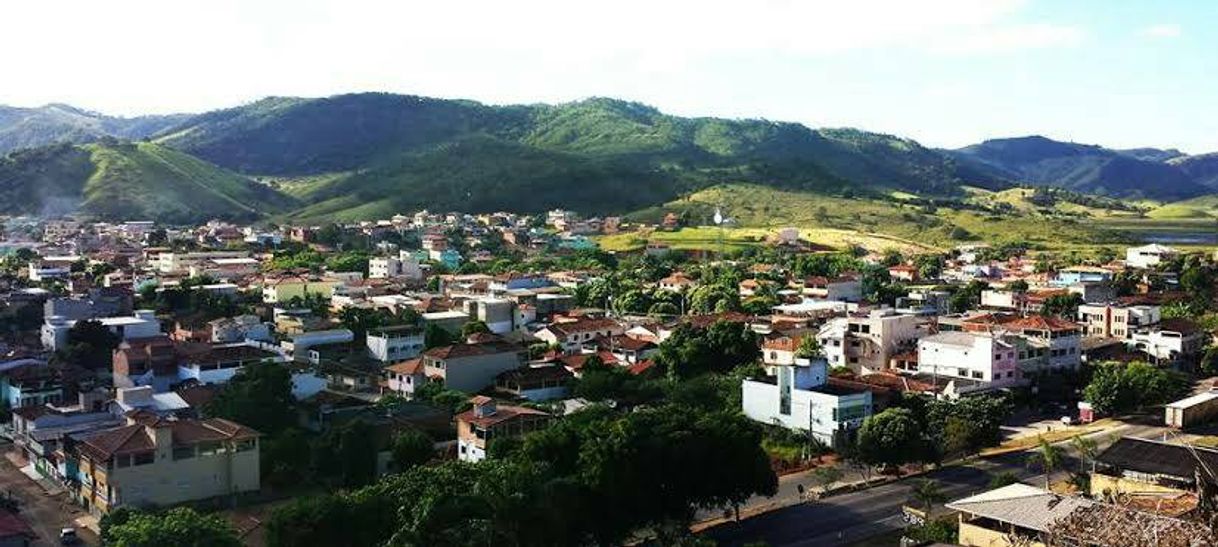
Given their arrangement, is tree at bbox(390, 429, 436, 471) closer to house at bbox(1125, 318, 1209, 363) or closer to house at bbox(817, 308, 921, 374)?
house at bbox(817, 308, 921, 374)

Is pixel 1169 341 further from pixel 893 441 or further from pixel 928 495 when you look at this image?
pixel 928 495

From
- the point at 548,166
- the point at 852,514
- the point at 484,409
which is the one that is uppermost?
the point at 548,166

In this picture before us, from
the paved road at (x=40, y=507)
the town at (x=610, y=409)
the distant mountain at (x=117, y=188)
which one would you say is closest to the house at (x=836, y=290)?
the town at (x=610, y=409)

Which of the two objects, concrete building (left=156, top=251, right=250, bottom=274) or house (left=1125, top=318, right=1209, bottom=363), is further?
concrete building (left=156, top=251, right=250, bottom=274)

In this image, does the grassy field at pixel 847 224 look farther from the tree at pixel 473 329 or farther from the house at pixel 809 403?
the house at pixel 809 403

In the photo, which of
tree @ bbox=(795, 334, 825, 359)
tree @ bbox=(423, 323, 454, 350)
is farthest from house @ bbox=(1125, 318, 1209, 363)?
tree @ bbox=(423, 323, 454, 350)

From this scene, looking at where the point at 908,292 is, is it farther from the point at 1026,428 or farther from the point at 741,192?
the point at 741,192

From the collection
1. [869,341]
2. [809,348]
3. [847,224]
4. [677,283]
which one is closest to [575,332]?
[809,348]
